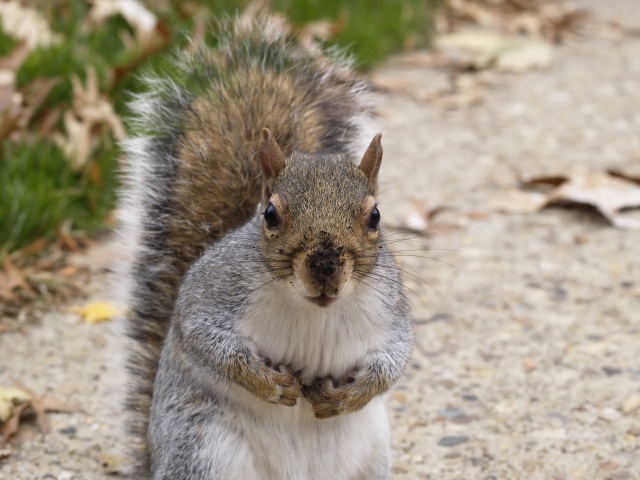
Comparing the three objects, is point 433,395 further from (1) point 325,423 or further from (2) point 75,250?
(2) point 75,250

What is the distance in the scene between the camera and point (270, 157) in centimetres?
171

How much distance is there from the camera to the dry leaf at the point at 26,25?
369 cm

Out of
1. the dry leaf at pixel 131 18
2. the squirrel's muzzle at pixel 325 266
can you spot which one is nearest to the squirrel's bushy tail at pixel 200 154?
the squirrel's muzzle at pixel 325 266

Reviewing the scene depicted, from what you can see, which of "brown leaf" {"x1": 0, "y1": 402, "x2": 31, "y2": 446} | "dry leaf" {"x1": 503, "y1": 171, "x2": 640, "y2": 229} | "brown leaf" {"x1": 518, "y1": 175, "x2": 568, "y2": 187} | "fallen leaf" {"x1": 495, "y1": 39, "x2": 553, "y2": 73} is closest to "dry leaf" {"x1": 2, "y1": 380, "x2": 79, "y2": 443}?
"brown leaf" {"x1": 0, "y1": 402, "x2": 31, "y2": 446}

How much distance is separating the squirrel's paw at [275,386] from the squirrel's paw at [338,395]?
4 cm

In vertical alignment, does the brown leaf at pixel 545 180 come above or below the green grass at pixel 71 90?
below

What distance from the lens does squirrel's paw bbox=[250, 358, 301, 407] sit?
168 centimetres

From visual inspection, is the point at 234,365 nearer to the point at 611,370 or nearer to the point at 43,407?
the point at 43,407

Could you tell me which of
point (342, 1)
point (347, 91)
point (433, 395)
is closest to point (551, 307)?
point (433, 395)

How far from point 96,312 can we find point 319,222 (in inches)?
51.9

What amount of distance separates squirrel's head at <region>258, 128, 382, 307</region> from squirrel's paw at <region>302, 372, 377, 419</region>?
0.63ft

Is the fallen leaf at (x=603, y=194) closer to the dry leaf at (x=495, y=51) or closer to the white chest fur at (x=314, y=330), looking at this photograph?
the dry leaf at (x=495, y=51)

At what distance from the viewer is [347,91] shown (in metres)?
2.18

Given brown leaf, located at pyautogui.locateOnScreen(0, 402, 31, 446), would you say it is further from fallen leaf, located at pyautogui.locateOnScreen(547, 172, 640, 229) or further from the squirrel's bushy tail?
fallen leaf, located at pyautogui.locateOnScreen(547, 172, 640, 229)
